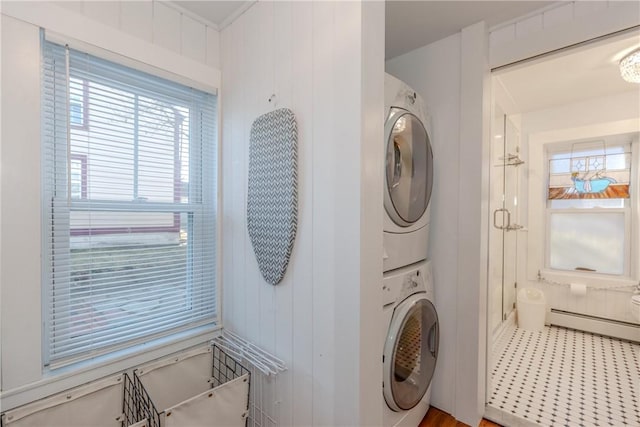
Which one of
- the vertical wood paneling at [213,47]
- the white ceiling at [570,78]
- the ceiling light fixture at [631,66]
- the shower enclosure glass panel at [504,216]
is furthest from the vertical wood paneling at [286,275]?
the ceiling light fixture at [631,66]

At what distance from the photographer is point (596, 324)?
114 inches

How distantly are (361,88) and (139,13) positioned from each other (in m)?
1.21

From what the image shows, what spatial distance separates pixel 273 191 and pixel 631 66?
2.54 metres

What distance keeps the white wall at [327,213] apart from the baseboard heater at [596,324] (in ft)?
10.3

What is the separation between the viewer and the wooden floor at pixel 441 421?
1.69 metres

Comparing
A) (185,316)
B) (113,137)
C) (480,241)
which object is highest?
(113,137)

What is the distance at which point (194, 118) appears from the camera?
1595mm

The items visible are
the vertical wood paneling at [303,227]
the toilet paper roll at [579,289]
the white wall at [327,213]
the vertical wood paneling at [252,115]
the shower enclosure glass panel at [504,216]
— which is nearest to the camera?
the white wall at [327,213]

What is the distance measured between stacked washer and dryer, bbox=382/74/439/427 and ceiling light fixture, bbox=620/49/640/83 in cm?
155

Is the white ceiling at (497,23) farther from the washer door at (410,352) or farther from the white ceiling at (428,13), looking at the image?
the washer door at (410,352)

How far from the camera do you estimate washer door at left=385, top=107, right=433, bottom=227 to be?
4.36 ft

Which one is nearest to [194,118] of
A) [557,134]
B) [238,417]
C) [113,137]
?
[113,137]

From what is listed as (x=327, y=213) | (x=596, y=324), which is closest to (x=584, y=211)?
(x=596, y=324)

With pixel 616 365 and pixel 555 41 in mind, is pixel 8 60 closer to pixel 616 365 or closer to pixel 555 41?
pixel 555 41
